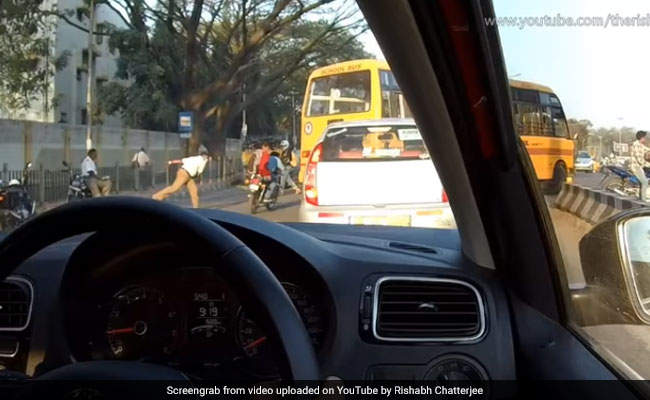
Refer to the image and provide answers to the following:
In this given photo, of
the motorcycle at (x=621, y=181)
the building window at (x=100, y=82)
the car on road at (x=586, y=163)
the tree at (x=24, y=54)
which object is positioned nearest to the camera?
the motorcycle at (x=621, y=181)

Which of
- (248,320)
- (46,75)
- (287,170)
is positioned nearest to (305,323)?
(248,320)

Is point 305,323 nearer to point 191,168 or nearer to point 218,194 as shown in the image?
point 218,194

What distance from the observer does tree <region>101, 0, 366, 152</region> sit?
3.65 metres

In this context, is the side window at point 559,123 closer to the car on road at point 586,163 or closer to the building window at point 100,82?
the car on road at point 586,163

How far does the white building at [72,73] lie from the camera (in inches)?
344

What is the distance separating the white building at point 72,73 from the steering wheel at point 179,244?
470 cm

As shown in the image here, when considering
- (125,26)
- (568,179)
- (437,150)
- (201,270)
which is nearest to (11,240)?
(201,270)

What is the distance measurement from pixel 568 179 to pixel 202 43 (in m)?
2.76

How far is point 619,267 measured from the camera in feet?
6.61

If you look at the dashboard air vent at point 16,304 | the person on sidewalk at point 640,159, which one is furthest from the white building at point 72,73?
the person on sidewalk at point 640,159

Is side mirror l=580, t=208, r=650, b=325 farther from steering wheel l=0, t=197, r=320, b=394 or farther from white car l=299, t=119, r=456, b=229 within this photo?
white car l=299, t=119, r=456, b=229

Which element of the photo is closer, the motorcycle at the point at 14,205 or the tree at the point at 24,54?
→ the motorcycle at the point at 14,205

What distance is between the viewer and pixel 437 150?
2117 millimetres

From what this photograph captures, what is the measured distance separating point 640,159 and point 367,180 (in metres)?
4.35
